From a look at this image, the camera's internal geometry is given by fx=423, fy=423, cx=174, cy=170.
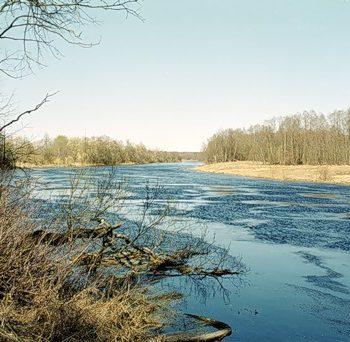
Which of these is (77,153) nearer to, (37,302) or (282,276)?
(282,276)

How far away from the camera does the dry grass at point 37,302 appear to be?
20.2 feet

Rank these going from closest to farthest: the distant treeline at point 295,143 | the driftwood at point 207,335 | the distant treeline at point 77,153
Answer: the distant treeline at point 77,153, the driftwood at point 207,335, the distant treeline at point 295,143

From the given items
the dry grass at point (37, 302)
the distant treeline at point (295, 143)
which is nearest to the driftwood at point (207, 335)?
the dry grass at point (37, 302)

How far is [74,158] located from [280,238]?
275 ft

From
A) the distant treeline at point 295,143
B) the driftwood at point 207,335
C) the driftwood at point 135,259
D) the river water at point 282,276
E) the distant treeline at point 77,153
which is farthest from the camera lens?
the distant treeline at point 295,143

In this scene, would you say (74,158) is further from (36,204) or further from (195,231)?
(36,204)

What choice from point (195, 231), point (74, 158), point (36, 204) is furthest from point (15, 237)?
A: point (74, 158)

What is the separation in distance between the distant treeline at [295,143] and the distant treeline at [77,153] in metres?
27.4

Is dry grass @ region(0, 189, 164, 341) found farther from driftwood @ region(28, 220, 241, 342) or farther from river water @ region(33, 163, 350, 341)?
river water @ region(33, 163, 350, 341)

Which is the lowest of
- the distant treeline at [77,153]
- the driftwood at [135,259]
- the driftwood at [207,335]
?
the driftwood at [207,335]

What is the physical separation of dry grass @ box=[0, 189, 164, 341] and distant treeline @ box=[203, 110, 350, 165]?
78677 mm

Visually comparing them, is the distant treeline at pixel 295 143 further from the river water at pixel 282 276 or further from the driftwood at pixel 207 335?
the driftwood at pixel 207 335

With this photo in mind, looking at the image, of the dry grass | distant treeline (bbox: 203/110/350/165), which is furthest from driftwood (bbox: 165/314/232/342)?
distant treeline (bbox: 203/110/350/165)

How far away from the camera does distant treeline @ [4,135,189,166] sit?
5816 millimetres
